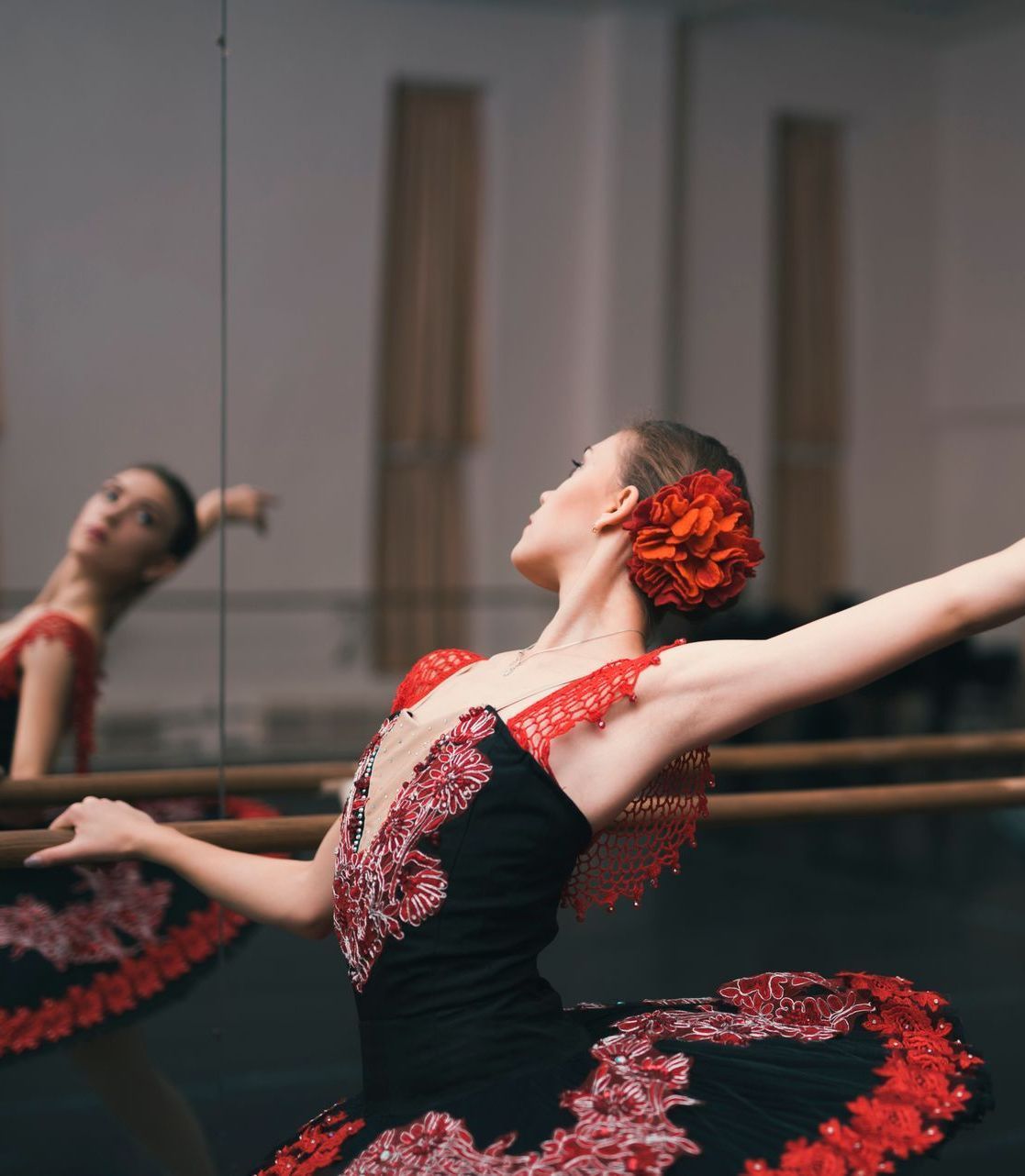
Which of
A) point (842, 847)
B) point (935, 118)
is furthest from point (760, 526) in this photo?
point (842, 847)

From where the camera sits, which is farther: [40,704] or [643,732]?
[40,704]

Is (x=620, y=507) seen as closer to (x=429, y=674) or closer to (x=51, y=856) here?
(x=429, y=674)

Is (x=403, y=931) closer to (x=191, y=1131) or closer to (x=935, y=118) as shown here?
(x=191, y=1131)

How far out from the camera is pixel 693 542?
144cm

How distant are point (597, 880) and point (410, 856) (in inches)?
7.9

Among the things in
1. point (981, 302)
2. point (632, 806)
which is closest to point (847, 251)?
point (981, 302)

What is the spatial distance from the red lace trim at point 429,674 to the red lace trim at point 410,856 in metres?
0.20

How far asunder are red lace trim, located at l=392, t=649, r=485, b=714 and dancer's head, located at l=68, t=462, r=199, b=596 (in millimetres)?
888

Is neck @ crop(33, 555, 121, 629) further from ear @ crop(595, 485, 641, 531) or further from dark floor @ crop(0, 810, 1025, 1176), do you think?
ear @ crop(595, 485, 641, 531)

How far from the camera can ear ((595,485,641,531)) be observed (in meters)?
1.48

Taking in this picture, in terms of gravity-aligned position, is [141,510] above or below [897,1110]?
above

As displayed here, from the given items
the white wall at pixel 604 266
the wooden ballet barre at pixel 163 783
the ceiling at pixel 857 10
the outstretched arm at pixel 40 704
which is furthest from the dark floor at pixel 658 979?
the ceiling at pixel 857 10

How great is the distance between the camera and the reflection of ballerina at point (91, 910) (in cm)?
194

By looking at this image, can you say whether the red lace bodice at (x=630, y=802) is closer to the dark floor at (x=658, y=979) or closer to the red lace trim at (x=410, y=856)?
the red lace trim at (x=410, y=856)
